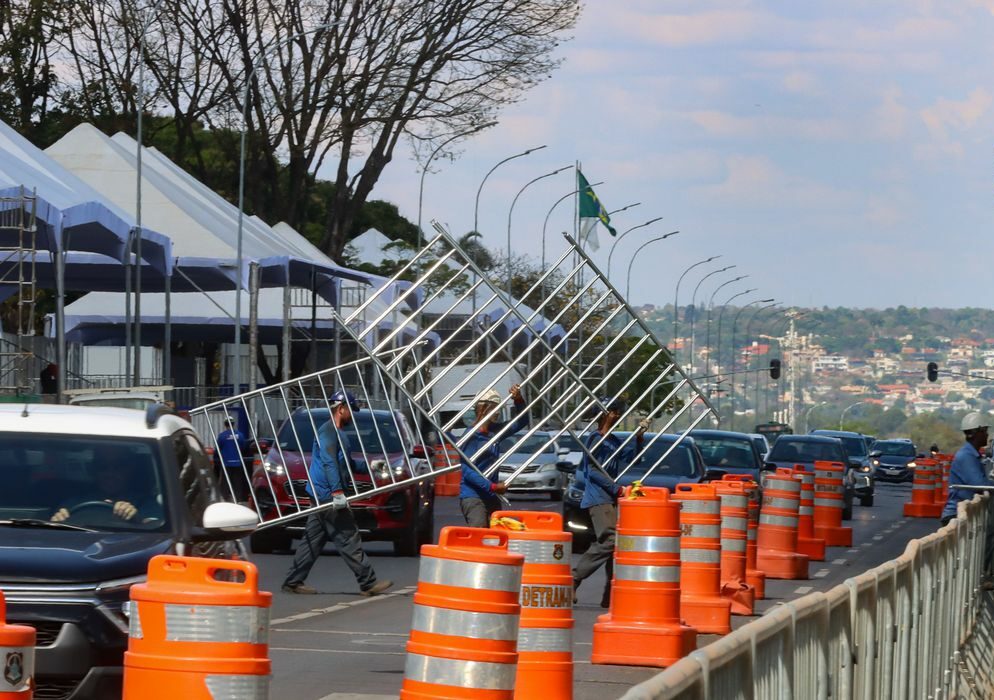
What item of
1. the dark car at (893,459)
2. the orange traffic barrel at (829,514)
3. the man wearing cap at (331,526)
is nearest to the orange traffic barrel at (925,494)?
the orange traffic barrel at (829,514)

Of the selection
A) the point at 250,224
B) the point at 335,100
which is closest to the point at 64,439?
the point at 250,224

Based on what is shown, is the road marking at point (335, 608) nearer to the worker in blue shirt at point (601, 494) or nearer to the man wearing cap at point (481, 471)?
the man wearing cap at point (481, 471)

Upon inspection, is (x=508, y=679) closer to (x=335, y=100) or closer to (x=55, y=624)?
(x=55, y=624)

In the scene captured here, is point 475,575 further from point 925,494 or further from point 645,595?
point 925,494

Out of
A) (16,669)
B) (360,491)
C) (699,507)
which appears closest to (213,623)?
(16,669)

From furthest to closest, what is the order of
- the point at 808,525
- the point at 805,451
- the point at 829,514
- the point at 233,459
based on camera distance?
1. the point at 805,451
2. the point at 829,514
3. the point at 808,525
4. the point at 233,459

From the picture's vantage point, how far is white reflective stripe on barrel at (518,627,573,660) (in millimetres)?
9211

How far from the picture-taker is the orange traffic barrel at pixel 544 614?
9.18 metres

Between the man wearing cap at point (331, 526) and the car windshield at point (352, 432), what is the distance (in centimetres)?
431

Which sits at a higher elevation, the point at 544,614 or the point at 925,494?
the point at 544,614

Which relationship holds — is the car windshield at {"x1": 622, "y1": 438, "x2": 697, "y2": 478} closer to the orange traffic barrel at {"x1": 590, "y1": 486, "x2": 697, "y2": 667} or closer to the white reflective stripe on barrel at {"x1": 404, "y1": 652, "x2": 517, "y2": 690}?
the orange traffic barrel at {"x1": 590, "y1": 486, "x2": 697, "y2": 667}

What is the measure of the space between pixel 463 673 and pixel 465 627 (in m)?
0.18

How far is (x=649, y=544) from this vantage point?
39.9 ft

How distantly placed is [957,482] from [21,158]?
1512 cm
